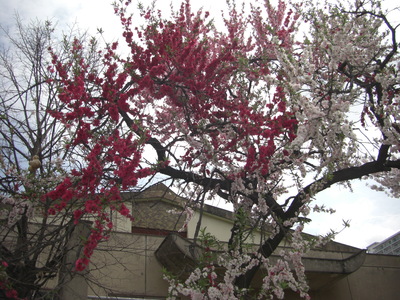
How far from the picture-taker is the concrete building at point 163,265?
7.92 meters

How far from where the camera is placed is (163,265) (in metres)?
8.68

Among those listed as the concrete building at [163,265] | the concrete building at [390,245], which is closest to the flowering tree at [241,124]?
the concrete building at [163,265]

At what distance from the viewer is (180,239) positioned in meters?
7.84

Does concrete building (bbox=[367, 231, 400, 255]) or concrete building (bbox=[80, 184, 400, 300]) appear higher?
concrete building (bbox=[367, 231, 400, 255])

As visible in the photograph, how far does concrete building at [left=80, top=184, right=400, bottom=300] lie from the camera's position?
792 cm

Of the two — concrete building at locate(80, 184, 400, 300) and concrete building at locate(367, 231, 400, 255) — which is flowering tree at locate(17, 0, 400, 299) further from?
concrete building at locate(367, 231, 400, 255)

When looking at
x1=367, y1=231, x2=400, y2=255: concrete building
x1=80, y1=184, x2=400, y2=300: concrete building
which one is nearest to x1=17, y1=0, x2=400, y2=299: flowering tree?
x1=80, y1=184, x2=400, y2=300: concrete building

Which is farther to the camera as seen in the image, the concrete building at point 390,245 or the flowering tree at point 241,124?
the concrete building at point 390,245

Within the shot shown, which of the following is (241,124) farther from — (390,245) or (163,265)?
(390,245)

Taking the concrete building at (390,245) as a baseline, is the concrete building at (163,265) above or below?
below

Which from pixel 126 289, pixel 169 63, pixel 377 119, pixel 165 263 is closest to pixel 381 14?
pixel 377 119

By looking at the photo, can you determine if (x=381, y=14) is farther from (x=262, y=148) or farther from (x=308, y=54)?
(x=262, y=148)

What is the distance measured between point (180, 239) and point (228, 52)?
3.95 metres

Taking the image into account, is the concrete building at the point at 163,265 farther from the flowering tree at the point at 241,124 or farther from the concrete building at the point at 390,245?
the concrete building at the point at 390,245
